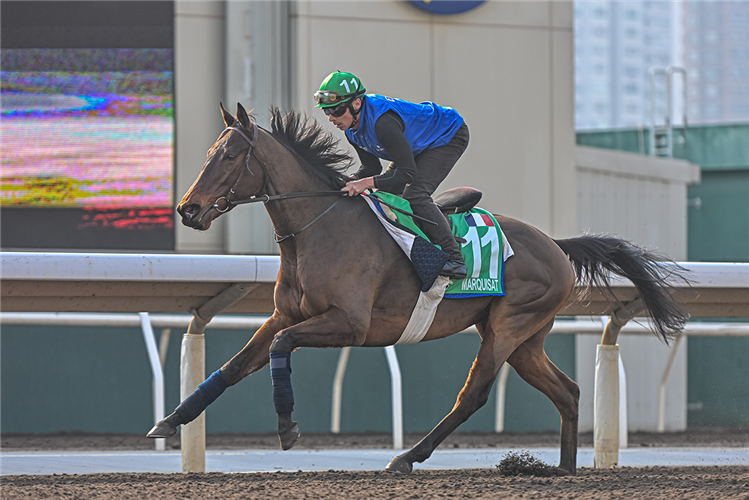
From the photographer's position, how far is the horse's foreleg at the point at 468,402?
4762 millimetres

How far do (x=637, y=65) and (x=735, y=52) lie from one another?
10722 millimetres

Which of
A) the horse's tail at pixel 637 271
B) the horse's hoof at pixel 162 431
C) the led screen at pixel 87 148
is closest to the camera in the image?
the horse's hoof at pixel 162 431

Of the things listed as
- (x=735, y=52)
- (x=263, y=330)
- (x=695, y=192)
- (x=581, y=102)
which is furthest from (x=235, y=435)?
(x=735, y=52)

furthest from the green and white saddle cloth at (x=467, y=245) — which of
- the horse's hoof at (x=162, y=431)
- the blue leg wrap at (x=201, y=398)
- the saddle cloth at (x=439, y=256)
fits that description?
the horse's hoof at (x=162, y=431)

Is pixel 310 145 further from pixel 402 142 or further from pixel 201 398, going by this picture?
pixel 201 398

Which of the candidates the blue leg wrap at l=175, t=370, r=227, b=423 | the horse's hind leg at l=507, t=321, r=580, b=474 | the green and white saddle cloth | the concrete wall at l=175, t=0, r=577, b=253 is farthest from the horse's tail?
the concrete wall at l=175, t=0, r=577, b=253

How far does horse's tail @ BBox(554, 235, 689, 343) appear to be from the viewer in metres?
5.48

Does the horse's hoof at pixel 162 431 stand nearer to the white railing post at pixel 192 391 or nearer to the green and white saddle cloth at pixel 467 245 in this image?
the white railing post at pixel 192 391

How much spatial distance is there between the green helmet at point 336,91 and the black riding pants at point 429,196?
17.1 inches

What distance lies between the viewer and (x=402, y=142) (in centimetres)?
463

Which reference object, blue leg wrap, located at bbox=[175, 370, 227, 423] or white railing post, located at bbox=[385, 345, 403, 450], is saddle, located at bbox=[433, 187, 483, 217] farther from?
white railing post, located at bbox=[385, 345, 403, 450]

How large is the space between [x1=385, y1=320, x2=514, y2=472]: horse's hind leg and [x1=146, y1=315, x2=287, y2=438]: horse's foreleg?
872mm

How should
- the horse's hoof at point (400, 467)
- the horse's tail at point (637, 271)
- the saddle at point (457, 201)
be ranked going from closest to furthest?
the horse's hoof at point (400, 467), the saddle at point (457, 201), the horse's tail at point (637, 271)

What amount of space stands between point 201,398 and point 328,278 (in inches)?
33.5
